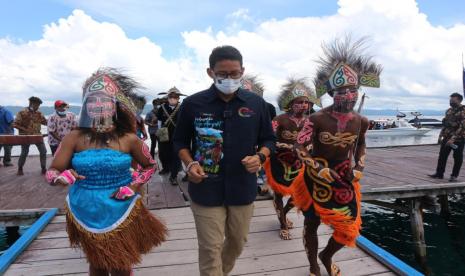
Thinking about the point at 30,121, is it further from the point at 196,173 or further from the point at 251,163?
the point at 251,163

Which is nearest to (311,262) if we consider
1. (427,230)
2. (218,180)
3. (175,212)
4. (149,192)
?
(218,180)

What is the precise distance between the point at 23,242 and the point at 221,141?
315 cm

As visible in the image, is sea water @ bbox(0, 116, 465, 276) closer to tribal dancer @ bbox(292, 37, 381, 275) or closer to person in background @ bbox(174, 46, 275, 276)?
tribal dancer @ bbox(292, 37, 381, 275)

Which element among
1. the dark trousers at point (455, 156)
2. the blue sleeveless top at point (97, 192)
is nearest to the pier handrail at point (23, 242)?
the blue sleeveless top at point (97, 192)

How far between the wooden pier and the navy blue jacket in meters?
1.34

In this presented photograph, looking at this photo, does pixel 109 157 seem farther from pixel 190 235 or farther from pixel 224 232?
pixel 190 235

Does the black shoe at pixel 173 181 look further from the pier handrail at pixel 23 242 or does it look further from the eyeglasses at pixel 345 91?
the eyeglasses at pixel 345 91

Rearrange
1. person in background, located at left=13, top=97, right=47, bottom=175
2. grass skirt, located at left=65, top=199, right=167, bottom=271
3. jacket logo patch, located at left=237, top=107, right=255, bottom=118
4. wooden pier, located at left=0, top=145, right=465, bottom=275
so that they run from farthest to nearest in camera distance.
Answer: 1. person in background, located at left=13, top=97, right=47, bottom=175
2. wooden pier, located at left=0, top=145, right=465, bottom=275
3. jacket logo patch, located at left=237, top=107, right=255, bottom=118
4. grass skirt, located at left=65, top=199, right=167, bottom=271

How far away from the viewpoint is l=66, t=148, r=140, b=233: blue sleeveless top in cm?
242

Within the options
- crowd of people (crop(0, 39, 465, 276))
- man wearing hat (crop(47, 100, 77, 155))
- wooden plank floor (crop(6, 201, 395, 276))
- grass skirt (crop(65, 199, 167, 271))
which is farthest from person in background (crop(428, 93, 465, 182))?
man wearing hat (crop(47, 100, 77, 155))

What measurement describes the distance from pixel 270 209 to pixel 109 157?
3.50m

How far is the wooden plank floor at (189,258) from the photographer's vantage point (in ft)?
11.2

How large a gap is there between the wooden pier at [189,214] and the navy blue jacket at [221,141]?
52.8 inches

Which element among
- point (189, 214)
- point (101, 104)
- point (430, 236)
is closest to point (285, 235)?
point (189, 214)
